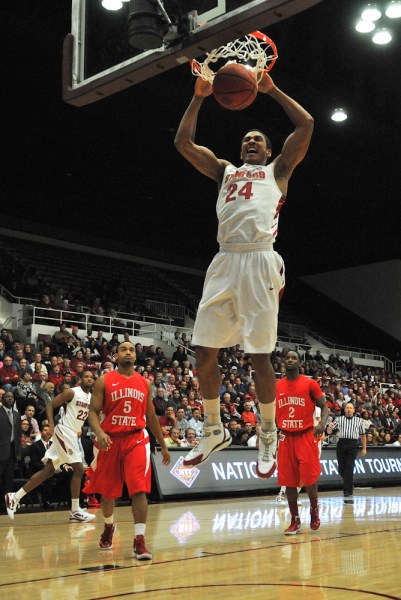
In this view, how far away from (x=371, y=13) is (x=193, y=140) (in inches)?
416

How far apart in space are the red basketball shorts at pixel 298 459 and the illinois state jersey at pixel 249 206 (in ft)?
14.2

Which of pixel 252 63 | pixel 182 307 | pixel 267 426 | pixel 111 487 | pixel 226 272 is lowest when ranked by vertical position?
pixel 111 487

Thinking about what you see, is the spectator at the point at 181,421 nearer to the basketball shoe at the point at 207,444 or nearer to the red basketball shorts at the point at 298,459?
the red basketball shorts at the point at 298,459

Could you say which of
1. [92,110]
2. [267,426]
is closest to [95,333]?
[92,110]

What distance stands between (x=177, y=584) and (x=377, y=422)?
718 inches

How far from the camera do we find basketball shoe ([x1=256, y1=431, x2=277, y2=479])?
5.74m

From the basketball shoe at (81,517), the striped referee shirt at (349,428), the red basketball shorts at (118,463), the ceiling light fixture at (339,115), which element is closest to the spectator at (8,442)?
the basketball shoe at (81,517)

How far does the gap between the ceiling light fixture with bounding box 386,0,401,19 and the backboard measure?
31.8 ft

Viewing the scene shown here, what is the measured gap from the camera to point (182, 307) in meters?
29.7

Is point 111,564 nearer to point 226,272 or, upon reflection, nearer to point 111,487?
point 111,487

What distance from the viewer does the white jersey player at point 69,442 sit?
11008 mm

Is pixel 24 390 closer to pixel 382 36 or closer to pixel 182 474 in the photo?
pixel 182 474

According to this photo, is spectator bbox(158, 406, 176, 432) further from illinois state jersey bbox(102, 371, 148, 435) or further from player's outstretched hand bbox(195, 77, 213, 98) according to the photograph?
player's outstretched hand bbox(195, 77, 213, 98)

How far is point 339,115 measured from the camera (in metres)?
18.9
